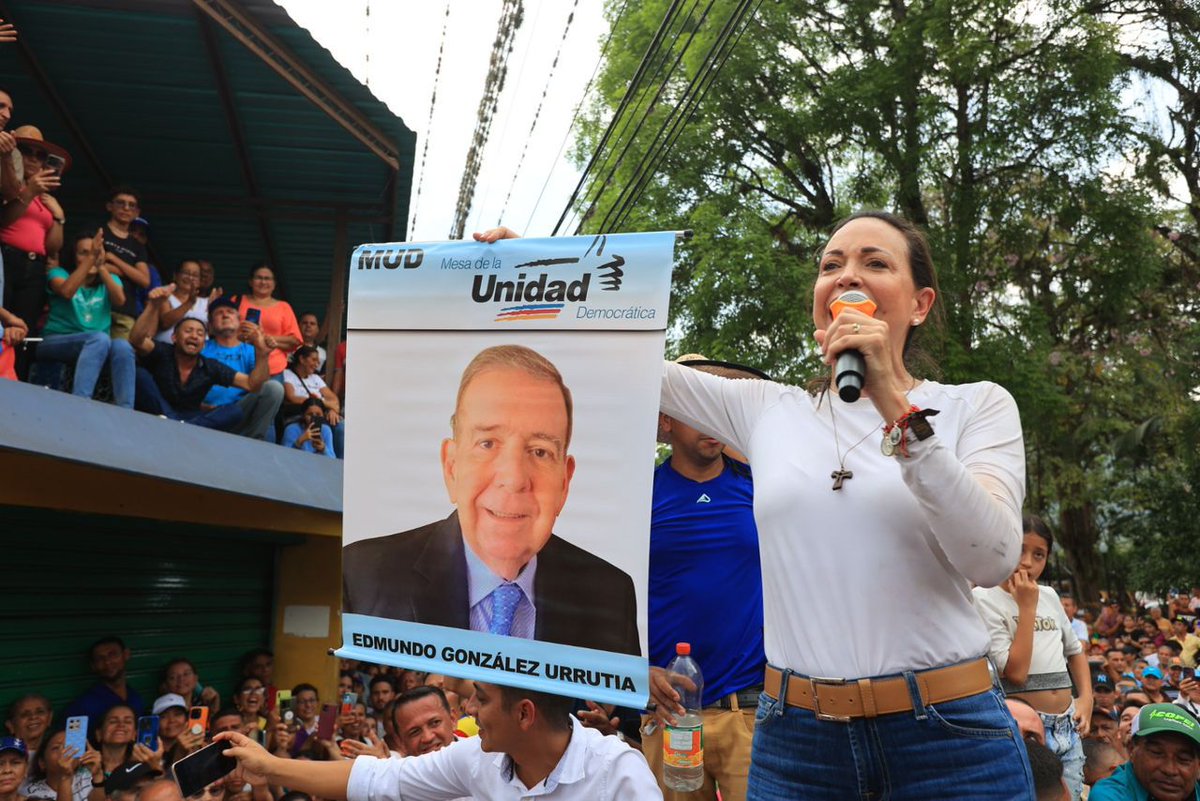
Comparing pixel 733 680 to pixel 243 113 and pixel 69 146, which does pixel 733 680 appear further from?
pixel 69 146

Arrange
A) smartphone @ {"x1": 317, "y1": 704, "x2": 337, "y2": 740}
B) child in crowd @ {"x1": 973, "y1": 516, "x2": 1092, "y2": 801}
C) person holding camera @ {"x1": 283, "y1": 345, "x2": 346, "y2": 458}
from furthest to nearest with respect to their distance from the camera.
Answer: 1. person holding camera @ {"x1": 283, "y1": 345, "x2": 346, "y2": 458}
2. smartphone @ {"x1": 317, "y1": 704, "x2": 337, "y2": 740}
3. child in crowd @ {"x1": 973, "y1": 516, "x2": 1092, "y2": 801}

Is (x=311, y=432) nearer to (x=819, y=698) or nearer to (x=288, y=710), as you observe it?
(x=288, y=710)

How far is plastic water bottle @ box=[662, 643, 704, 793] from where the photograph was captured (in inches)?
134

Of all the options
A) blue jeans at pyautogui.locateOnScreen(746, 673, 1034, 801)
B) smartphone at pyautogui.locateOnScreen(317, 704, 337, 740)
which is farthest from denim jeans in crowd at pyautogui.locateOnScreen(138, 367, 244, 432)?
blue jeans at pyautogui.locateOnScreen(746, 673, 1034, 801)

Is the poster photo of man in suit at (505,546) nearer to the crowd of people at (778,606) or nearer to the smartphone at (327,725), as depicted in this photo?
the crowd of people at (778,606)

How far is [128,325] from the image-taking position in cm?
845

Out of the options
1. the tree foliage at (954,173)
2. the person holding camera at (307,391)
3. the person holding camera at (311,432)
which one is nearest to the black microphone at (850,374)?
the person holding camera at (311,432)

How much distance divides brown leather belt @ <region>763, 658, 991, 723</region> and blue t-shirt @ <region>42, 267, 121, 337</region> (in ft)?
22.7

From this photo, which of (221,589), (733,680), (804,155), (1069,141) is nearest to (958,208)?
(1069,141)

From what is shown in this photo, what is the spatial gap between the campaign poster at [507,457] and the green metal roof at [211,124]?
22.5 feet

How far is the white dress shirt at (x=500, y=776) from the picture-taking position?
3740 mm

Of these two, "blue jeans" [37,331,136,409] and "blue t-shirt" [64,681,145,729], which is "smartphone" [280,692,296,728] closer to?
"blue t-shirt" [64,681,145,729]

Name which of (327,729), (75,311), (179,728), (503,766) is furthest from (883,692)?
(75,311)

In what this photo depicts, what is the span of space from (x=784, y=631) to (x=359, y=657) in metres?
1.24
